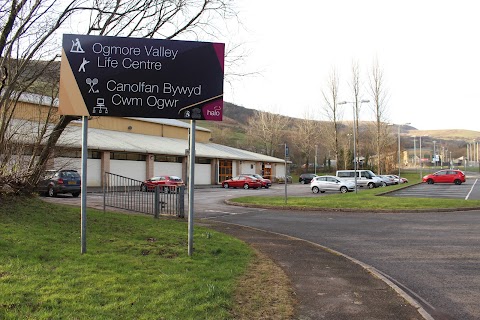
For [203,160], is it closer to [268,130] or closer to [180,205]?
[180,205]

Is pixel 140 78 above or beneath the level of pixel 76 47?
beneath

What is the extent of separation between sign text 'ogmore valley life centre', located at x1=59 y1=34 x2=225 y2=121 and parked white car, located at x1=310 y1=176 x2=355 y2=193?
2741 centimetres

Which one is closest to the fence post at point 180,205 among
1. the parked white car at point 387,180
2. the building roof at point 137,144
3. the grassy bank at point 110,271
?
the grassy bank at point 110,271

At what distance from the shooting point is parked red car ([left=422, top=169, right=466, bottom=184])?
42.5 metres

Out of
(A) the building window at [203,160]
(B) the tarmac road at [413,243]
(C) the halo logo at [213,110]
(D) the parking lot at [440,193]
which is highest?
(A) the building window at [203,160]

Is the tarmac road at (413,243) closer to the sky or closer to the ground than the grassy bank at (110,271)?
closer to the ground

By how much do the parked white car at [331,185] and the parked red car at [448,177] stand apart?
16536mm

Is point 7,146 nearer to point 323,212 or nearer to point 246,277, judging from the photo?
point 246,277

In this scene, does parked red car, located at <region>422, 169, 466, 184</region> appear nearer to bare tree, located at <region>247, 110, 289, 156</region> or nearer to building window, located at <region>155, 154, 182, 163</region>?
building window, located at <region>155, 154, 182, 163</region>

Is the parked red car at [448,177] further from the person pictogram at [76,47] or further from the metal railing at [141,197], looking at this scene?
the person pictogram at [76,47]

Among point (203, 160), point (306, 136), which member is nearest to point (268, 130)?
point (306, 136)

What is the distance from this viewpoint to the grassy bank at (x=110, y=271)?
14.0 feet

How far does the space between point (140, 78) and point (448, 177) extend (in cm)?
4377

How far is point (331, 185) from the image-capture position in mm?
33344
